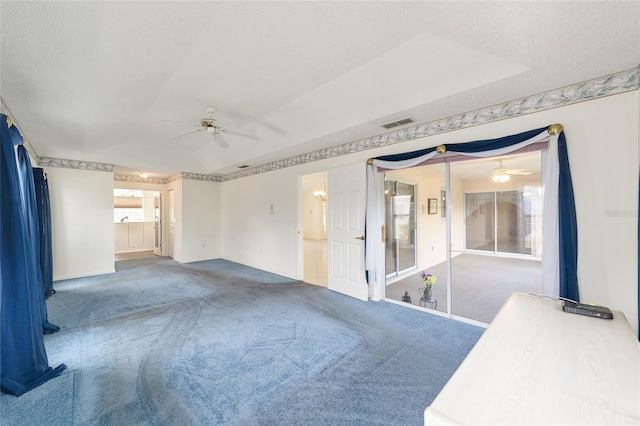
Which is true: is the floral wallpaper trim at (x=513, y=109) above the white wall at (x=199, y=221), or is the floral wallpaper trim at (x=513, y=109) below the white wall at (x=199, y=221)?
above

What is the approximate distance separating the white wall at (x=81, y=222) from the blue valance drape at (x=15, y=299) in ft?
13.5

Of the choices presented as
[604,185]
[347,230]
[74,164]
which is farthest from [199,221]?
[604,185]

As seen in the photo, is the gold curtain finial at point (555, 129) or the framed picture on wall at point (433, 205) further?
the framed picture on wall at point (433, 205)

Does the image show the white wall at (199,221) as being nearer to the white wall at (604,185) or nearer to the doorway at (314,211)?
the doorway at (314,211)

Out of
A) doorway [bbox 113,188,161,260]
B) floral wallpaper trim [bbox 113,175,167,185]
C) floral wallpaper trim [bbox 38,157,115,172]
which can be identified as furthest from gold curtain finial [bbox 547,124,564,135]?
doorway [bbox 113,188,161,260]

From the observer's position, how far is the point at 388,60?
246cm

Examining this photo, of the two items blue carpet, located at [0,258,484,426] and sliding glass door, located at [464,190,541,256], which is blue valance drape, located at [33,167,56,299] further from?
sliding glass door, located at [464,190,541,256]

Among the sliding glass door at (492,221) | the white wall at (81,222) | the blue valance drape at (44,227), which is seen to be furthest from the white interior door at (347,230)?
the white wall at (81,222)

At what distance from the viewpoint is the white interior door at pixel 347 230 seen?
4078 mm

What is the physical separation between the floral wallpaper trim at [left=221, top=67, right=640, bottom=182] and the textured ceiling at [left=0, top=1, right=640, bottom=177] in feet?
0.30

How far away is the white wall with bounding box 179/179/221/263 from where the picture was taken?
696 cm

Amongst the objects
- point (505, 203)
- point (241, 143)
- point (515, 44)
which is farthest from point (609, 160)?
point (241, 143)

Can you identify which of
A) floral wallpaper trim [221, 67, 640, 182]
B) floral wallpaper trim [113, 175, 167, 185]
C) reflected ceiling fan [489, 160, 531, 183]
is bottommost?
reflected ceiling fan [489, 160, 531, 183]

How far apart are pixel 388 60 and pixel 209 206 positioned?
6.42m
